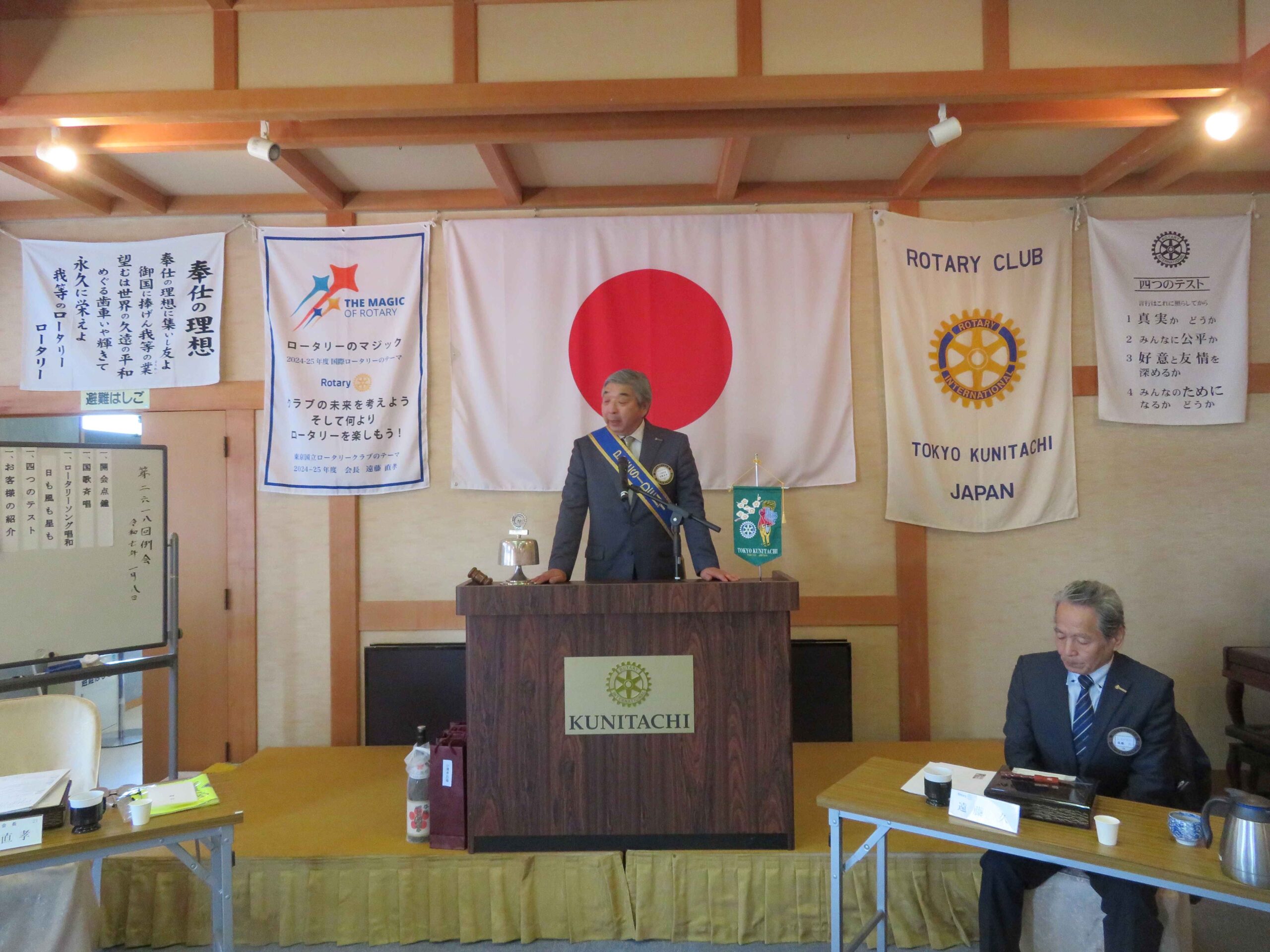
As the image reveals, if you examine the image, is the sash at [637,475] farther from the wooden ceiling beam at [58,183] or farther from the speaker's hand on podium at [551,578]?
the wooden ceiling beam at [58,183]

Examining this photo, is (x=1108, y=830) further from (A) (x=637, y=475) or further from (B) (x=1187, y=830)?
(A) (x=637, y=475)

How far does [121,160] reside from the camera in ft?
12.6

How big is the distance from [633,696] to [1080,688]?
133cm

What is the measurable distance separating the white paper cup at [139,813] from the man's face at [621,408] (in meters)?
1.85

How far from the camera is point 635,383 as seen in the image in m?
3.09

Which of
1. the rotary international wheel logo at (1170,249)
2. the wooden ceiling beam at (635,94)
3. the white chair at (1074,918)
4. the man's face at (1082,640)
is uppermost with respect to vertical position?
the wooden ceiling beam at (635,94)

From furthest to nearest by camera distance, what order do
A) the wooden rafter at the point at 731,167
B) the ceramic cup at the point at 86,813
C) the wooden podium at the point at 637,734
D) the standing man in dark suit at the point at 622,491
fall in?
the wooden rafter at the point at 731,167
the standing man in dark suit at the point at 622,491
the wooden podium at the point at 637,734
the ceramic cup at the point at 86,813

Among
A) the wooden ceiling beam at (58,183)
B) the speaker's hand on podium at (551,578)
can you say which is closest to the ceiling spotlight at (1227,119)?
the speaker's hand on podium at (551,578)

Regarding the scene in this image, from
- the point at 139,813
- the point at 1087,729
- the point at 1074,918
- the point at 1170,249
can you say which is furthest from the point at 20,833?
the point at 1170,249

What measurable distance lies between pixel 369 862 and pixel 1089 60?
151 inches

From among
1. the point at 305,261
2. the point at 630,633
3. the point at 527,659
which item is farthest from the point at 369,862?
the point at 305,261

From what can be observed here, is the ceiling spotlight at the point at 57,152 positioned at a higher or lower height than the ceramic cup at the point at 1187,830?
higher

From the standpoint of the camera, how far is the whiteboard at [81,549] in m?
3.05

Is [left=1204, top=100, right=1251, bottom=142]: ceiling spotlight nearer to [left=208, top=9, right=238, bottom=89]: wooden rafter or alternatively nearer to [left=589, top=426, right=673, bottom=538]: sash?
[left=589, top=426, right=673, bottom=538]: sash
